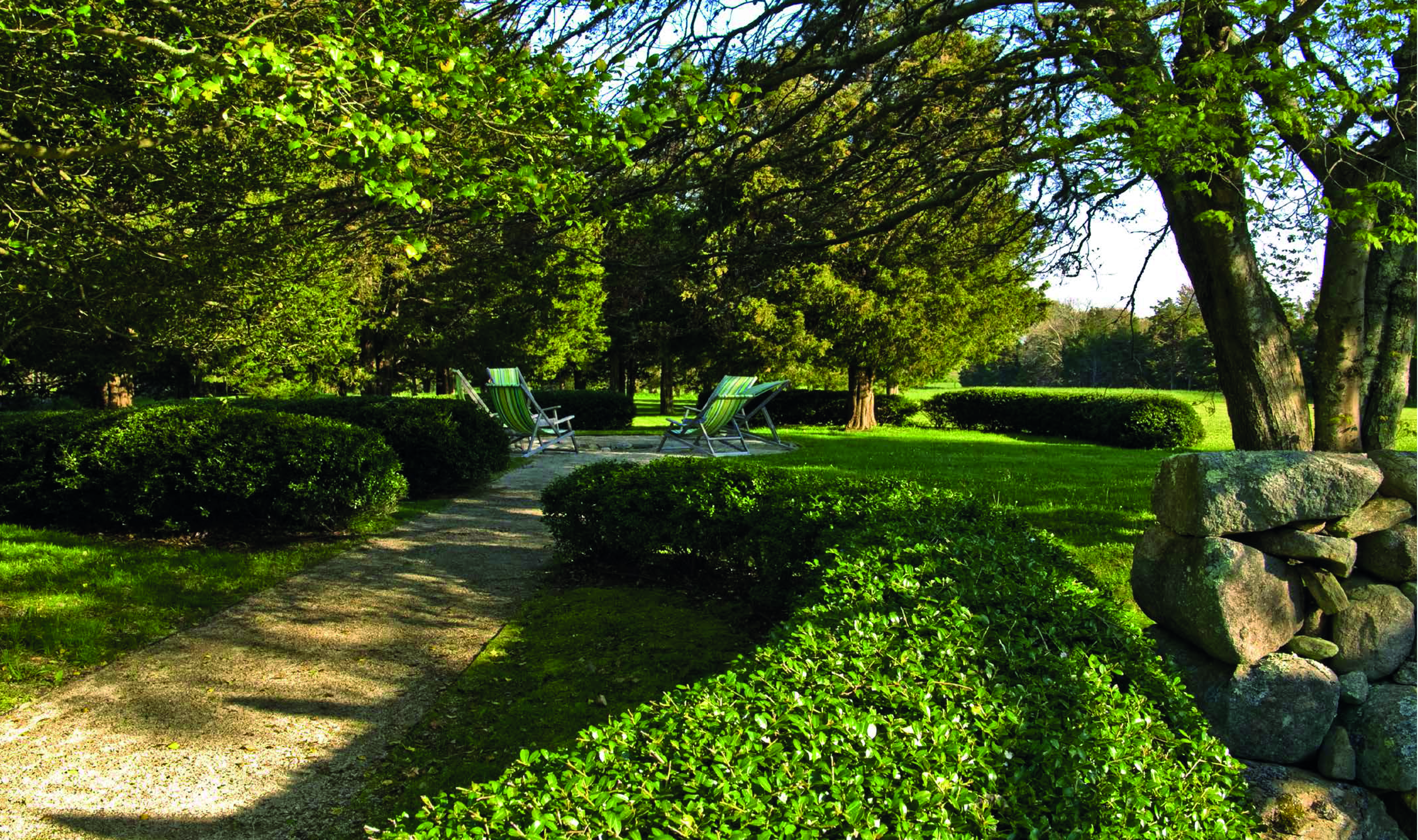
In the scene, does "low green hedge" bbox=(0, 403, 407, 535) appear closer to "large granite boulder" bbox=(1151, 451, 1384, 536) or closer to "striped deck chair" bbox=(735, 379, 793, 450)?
"large granite boulder" bbox=(1151, 451, 1384, 536)

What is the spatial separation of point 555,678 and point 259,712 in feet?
4.07

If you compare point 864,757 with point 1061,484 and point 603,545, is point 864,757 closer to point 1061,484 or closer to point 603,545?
point 603,545

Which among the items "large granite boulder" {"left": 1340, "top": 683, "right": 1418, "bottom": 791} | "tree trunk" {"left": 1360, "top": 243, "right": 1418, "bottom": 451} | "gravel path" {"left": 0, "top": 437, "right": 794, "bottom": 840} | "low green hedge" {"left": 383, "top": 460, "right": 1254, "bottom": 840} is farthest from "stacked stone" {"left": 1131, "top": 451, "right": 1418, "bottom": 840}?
"gravel path" {"left": 0, "top": 437, "right": 794, "bottom": 840}

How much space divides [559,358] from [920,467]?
16.8 meters

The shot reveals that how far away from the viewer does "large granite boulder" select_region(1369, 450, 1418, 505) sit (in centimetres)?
355

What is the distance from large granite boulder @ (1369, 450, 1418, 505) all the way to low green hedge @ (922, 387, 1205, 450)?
10181mm

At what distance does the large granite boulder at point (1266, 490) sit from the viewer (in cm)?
335

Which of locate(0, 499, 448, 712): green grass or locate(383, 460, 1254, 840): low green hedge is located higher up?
locate(383, 460, 1254, 840): low green hedge

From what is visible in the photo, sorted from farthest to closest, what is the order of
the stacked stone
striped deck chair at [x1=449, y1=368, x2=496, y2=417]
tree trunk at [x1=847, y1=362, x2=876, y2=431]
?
1. tree trunk at [x1=847, y1=362, x2=876, y2=431]
2. striped deck chair at [x1=449, y1=368, x2=496, y2=417]
3. the stacked stone

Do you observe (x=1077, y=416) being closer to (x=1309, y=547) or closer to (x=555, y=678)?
(x=1309, y=547)

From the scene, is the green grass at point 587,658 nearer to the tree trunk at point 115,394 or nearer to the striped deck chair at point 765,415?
the striped deck chair at point 765,415

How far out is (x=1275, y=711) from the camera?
3277 mm

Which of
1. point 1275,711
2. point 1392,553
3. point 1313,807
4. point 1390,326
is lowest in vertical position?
point 1313,807

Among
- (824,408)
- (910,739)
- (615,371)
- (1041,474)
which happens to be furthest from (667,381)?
Result: (910,739)
